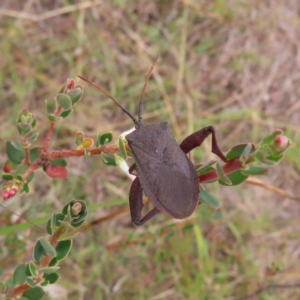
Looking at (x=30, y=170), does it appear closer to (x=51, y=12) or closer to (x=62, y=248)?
(x=62, y=248)

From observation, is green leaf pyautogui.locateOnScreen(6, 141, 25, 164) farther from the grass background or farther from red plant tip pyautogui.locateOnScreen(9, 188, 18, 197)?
the grass background

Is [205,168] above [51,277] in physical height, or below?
above

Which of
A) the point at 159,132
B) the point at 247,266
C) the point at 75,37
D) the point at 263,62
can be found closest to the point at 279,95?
the point at 263,62

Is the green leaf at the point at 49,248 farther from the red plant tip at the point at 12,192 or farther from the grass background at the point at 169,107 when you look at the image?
the grass background at the point at 169,107

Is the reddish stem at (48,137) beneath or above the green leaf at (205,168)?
beneath

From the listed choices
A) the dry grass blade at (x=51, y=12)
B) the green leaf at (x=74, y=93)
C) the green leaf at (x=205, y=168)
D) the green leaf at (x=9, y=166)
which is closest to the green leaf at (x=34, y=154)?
the green leaf at (x=9, y=166)

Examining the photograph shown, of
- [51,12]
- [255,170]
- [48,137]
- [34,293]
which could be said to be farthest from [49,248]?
[51,12]
